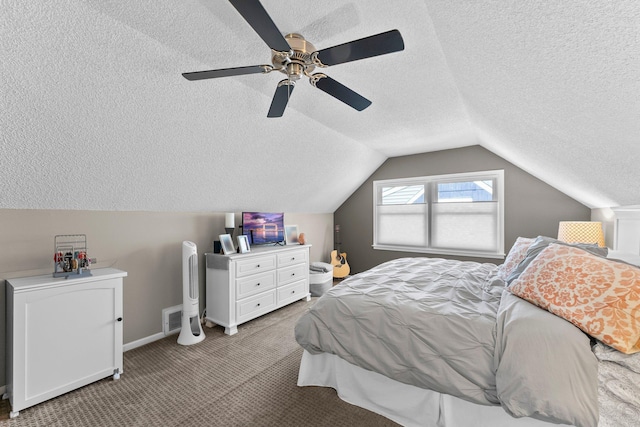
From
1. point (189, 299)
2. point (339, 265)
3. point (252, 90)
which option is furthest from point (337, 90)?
point (339, 265)

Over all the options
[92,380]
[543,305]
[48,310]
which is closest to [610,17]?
[543,305]

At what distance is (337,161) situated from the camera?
4020 mm

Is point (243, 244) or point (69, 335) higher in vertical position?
point (243, 244)

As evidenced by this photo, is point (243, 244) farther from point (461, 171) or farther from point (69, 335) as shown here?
point (461, 171)

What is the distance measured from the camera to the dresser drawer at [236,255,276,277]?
308 cm

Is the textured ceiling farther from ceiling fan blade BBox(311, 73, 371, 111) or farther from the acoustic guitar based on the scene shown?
the acoustic guitar

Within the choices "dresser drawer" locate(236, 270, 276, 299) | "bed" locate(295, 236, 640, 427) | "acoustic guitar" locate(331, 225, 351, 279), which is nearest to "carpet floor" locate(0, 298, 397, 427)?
"bed" locate(295, 236, 640, 427)

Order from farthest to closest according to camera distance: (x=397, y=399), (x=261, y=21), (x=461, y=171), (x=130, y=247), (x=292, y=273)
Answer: (x=461, y=171) → (x=292, y=273) → (x=130, y=247) → (x=397, y=399) → (x=261, y=21)

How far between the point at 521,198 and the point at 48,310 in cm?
530

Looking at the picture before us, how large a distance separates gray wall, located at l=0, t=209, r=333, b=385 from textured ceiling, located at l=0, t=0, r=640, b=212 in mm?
141

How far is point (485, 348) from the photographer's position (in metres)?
1.42

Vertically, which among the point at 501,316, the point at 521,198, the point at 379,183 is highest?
the point at 379,183

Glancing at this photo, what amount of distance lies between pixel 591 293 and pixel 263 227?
3.30 m

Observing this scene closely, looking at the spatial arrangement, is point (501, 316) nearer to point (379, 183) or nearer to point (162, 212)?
point (162, 212)
